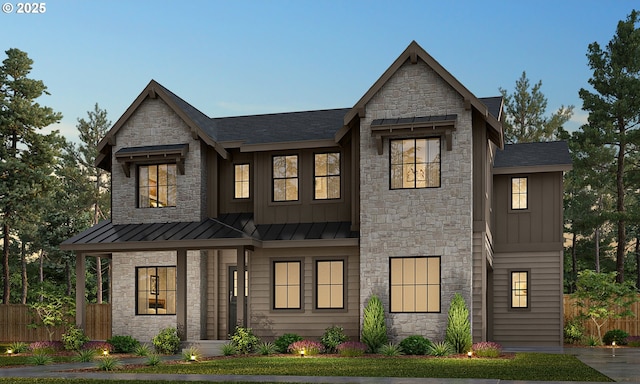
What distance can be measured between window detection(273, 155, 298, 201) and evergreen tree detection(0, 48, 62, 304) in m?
16.2

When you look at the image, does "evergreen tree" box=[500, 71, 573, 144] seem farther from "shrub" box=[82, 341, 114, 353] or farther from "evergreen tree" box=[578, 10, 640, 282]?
"shrub" box=[82, 341, 114, 353]

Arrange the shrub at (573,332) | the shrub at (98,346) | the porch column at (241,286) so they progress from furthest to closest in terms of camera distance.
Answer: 1. the shrub at (573,332)
2. the shrub at (98,346)
3. the porch column at (241,286)

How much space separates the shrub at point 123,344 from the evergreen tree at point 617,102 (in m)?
22.1

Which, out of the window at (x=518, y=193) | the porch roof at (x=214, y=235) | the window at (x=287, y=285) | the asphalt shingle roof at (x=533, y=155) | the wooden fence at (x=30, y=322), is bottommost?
the wooden fence at (x=30, y=322)

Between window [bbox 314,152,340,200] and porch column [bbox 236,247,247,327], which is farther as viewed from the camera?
window [bbox 314,152,340,200]

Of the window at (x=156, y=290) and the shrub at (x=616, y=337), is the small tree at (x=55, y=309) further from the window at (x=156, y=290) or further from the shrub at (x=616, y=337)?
the shrub at (x=616, y=337)

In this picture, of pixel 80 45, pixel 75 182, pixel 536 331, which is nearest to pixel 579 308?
pixel 536 331

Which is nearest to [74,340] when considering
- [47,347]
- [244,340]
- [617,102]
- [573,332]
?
[47,347]

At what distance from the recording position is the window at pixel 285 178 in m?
24.0

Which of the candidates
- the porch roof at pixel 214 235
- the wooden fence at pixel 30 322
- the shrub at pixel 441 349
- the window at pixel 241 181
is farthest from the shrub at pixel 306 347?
the wooden fence at pixel 30 322

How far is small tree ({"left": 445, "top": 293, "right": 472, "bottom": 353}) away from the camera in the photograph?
2044 cm

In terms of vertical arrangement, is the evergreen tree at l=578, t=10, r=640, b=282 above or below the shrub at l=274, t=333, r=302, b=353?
above

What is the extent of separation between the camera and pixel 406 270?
2164 cm

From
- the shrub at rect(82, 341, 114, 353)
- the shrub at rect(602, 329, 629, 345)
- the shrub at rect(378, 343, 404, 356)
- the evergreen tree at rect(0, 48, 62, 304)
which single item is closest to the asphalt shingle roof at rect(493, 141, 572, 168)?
the shrub at rect(602, 329, 629, 345)
